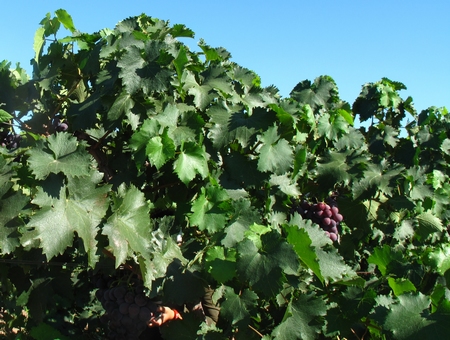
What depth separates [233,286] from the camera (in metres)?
Result: 1.97

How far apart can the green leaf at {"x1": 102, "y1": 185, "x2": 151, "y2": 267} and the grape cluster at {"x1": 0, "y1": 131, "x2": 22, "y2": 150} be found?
0.76 m

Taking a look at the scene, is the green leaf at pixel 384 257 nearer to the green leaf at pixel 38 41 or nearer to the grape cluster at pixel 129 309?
the grape cluster at pixel 129 309

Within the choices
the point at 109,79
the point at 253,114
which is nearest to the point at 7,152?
the point at 109,79

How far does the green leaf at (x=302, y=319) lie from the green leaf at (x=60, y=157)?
0.89 m

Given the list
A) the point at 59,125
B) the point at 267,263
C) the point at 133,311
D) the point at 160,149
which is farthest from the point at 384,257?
the point at 59,125

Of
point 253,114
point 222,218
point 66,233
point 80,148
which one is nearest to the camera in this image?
point 66,233

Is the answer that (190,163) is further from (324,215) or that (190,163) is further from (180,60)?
(324,215)

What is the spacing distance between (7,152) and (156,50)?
65 centimetres

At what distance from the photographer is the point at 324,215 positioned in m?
2.61

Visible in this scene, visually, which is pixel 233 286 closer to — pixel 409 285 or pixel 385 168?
pixel 409 285

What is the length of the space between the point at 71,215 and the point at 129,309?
2.47 ft

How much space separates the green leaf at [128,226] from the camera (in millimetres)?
1579

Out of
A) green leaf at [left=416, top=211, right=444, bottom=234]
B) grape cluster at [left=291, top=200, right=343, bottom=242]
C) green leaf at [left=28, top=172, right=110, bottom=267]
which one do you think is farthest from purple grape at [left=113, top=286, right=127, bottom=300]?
green leaf at [left=416, top=211, right=444, bottom=234]

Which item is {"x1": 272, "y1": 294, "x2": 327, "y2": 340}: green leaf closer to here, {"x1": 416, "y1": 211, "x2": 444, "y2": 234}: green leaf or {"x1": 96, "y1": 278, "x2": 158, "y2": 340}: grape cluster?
{"x1": 96, "y1": 278, "x2": 158, "y2": 340}: grape cluster
